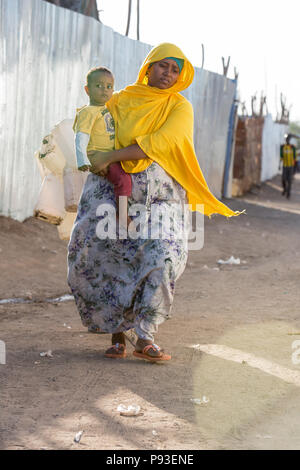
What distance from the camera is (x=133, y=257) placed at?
4.36 meters

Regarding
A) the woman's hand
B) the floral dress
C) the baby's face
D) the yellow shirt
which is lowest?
the floral dress

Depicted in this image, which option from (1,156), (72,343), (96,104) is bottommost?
(72,343)

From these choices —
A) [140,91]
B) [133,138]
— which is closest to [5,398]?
[133,138]

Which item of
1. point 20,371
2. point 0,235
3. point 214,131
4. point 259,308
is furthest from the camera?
point 214,131

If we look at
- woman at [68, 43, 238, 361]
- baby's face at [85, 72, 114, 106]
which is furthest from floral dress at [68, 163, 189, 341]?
baby's face at [85, 72, 114, 106]

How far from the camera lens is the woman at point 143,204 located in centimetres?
426

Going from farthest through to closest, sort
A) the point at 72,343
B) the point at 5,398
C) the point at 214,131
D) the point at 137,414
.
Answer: the point at 214,131 → the point at 72,343 → the point at 5,398 → the point at 137,414

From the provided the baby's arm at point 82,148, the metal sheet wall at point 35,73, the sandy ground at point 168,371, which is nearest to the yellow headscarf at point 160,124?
the baby's arm at point 82,148

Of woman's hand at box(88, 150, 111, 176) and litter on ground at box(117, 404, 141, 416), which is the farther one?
woman's hand at box(88, 150, 111, 176)

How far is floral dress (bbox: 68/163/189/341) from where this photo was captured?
4230 millimetres

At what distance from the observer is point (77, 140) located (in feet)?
13.9

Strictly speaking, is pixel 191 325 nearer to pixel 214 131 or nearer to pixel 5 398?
pixel 5 398

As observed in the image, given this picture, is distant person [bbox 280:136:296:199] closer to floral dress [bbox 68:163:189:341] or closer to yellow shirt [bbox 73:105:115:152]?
floral dress [bbox 68:163:189:341]

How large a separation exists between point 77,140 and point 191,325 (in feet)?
6.40
